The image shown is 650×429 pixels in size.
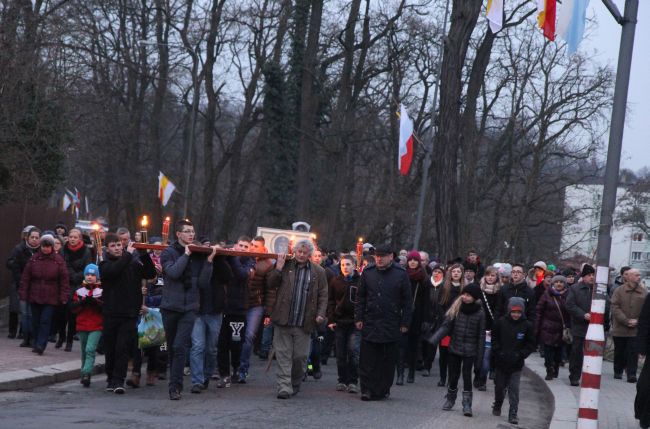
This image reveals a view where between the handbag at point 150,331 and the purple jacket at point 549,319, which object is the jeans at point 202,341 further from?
the purple jacket at point 549,319

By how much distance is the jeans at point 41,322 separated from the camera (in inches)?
624

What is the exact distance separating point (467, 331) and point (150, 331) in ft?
12.1

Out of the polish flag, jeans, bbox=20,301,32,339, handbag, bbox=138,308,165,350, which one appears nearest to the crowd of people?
handbag, bbox=138,308,165,350

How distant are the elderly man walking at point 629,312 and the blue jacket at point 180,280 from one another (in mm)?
7974

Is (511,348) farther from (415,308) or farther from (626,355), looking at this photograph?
(626,355)

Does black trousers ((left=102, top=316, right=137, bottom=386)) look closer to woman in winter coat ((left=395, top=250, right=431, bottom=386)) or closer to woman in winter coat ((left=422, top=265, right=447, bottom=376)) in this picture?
woman in winter coat ((left=395, top=250, right=431, bottom=386))

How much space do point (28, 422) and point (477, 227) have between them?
37111 millimetres

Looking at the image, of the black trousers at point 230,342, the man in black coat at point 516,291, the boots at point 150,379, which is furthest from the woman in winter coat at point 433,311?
the boots at point 150,379

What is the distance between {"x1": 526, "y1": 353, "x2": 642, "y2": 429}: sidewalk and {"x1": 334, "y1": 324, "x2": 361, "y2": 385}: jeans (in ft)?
8.14

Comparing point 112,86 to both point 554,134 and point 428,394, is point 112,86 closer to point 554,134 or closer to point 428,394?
point 554,134

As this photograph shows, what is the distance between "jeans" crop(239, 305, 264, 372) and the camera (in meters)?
14.6

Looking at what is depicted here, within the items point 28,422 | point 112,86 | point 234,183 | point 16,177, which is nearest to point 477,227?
point 234,183

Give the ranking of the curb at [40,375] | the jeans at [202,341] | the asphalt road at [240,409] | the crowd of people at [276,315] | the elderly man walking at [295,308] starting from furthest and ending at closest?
the elderly man walking at [295,308] < the jeans at [202,341] < the curb at [40,375] < the crowd of people at [276,315] < the asphalt road at [240,409]

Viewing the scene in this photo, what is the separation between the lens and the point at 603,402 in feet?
48.6
